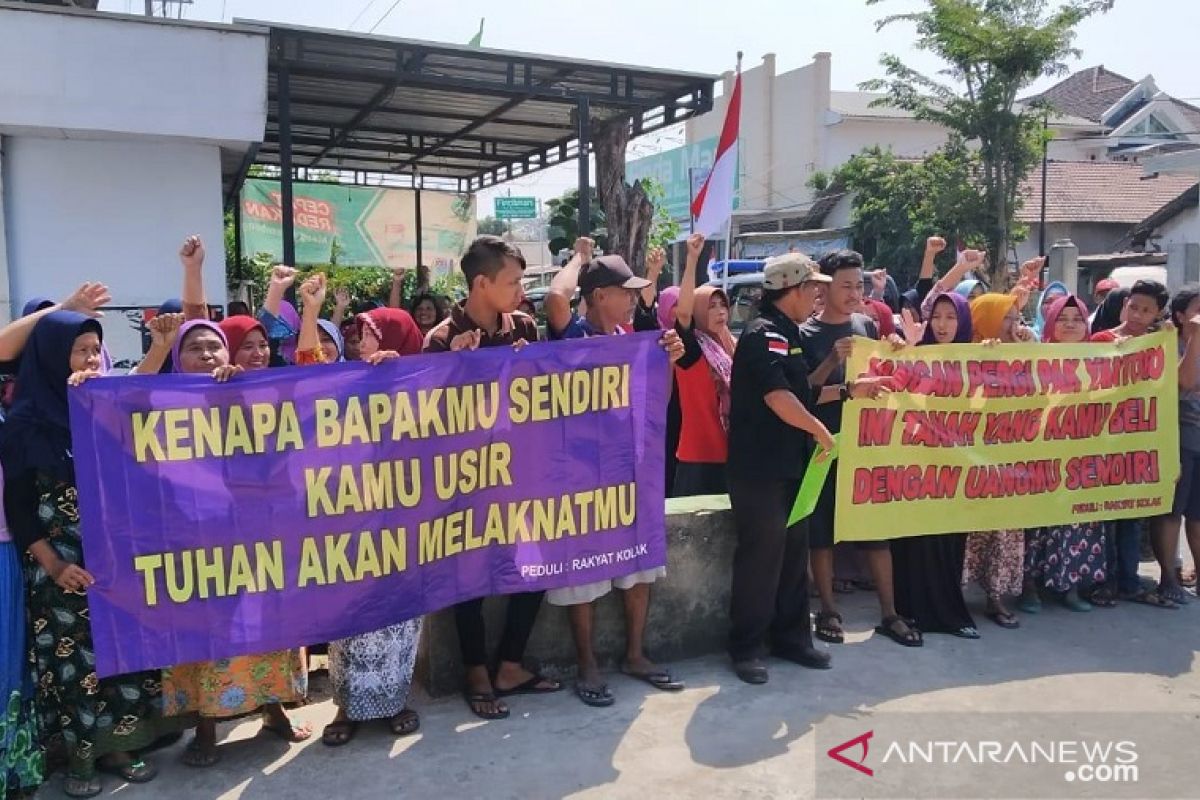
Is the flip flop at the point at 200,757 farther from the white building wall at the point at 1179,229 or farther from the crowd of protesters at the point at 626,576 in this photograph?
the white building wall at the point at 1179,229

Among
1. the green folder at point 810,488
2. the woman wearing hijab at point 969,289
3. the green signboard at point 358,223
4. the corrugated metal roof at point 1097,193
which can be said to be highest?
the corrugated metal roof at point 1097,193

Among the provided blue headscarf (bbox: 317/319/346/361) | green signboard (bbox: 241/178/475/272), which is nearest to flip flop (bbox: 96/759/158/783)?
blue headscarf (bbox: 317/319/346/361)

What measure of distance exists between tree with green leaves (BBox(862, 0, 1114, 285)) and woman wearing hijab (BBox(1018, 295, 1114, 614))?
58.1 feet

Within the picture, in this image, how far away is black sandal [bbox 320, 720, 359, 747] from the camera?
11.2 ft

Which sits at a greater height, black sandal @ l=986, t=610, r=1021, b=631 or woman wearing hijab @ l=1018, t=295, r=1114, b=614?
woman wearing hijab @ l=1018, t=295, r=1114, b=614

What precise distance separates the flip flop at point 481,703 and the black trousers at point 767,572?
42.4 inches

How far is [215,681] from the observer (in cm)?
327

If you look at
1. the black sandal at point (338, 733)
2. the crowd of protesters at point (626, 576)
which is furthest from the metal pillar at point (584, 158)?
the black sandal at point (338, 733)

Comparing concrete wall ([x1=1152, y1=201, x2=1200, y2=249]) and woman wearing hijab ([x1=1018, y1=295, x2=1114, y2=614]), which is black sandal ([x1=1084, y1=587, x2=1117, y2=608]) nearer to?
woman wearing hijab ([x1=1018, y1=295, x2=1114, y2=614])

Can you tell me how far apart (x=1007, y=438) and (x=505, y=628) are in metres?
2.73

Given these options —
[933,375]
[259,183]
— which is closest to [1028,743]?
[933,375]

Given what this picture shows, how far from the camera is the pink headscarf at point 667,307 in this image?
4.87 metres

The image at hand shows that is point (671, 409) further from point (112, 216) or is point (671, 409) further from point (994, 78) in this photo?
point (994, 78)

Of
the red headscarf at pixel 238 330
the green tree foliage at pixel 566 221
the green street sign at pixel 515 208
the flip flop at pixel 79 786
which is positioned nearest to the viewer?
the flip flop at pixel 79 786
